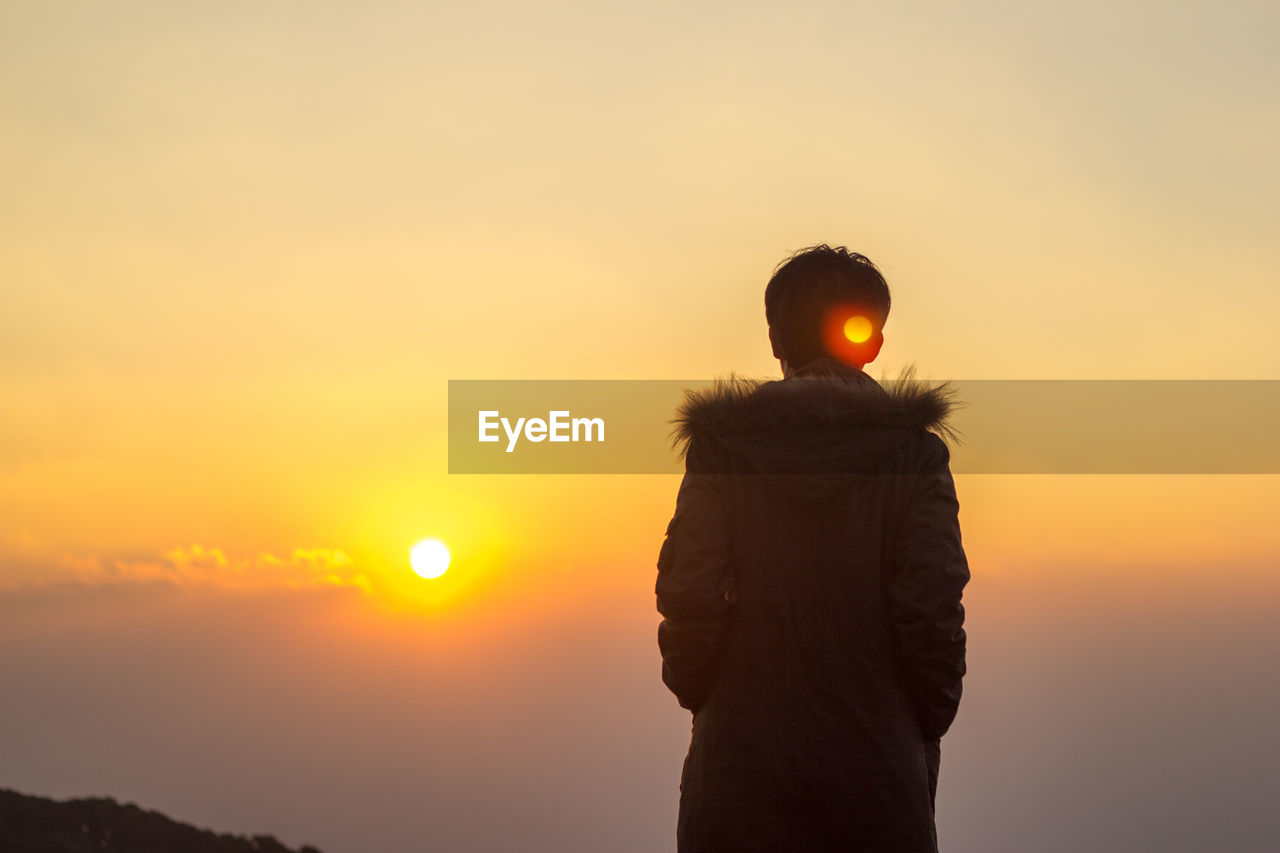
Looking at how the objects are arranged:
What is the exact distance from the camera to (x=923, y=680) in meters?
3.16

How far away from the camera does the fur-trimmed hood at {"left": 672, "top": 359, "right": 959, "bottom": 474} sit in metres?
3.16

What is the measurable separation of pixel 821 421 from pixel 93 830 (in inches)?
167

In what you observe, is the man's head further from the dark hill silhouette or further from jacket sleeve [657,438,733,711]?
the dark hill silhouette

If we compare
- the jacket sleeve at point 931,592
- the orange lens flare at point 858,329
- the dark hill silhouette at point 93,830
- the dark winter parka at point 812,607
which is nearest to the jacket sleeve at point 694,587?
the dark winter parka at point 812,607

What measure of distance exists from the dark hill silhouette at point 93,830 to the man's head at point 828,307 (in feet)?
13.0

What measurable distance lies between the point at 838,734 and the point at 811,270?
1.37 m

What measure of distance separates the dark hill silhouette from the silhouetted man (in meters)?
3.32

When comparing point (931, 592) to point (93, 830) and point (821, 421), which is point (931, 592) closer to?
point (821, 421)

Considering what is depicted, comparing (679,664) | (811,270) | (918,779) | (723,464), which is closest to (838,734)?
(918,779)

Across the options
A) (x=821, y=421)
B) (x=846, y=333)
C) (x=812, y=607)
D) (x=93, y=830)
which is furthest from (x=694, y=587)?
(x=93, y=830)

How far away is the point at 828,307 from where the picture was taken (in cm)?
338

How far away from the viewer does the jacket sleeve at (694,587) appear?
315cm

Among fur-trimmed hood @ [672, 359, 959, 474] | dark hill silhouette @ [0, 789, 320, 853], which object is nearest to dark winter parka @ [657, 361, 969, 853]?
fur-trimmed hood @ [672, 359, 959, 474]

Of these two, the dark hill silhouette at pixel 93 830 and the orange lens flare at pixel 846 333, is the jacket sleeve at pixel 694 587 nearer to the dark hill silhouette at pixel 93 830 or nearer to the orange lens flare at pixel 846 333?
the orange lens flare at pixel 846 333
